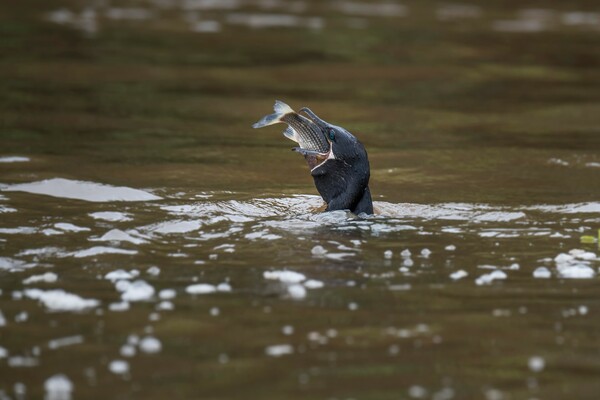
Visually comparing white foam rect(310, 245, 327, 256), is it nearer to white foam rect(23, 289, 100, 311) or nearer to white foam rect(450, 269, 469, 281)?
white foam rect(450, 269, 469, 281)

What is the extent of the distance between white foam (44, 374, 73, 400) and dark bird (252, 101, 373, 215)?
296cm

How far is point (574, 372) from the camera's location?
4.35m

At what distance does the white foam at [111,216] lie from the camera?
6.79 meters

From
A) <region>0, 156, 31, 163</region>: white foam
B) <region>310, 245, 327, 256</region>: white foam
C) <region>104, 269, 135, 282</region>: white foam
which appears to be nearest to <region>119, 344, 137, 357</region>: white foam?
<region>104, 269, 135, 282</region>: white foam

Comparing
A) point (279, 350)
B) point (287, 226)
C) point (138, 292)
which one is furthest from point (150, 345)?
point (287, 226)

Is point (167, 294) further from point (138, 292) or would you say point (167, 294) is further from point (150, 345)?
point (150, 345)

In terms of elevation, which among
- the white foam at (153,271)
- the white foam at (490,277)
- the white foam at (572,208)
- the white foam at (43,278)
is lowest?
the white foam at (572,208)

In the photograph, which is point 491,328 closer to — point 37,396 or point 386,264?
point 386,264

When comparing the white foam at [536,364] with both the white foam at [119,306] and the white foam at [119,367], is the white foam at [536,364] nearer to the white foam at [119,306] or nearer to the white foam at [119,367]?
the white foam at [119,367]

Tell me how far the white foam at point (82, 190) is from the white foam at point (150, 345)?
291cm

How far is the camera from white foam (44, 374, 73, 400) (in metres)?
4.02

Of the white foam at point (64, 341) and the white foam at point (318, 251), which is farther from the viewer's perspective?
the white foam at point (318, 251)

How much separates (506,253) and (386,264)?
0.74m

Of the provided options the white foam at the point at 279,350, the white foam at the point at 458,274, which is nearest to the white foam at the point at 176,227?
the white foam at the point at 458,274
